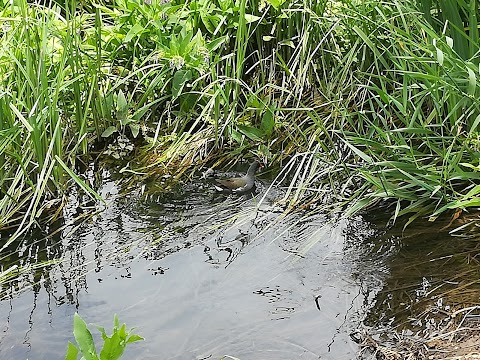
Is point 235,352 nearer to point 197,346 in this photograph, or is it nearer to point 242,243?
point 197,346

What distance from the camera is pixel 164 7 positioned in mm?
4188

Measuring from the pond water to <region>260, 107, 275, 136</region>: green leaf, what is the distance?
20.3 inches

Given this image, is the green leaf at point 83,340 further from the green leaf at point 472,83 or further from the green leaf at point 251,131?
the green leaf at point 251,131

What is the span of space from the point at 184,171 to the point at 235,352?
5.02 ft

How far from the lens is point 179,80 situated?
3869mm

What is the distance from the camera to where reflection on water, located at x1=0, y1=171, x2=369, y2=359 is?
235 cm

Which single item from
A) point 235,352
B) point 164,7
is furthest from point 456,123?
point 164,7

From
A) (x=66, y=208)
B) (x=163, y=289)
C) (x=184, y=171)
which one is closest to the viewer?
(x=163, y=289)

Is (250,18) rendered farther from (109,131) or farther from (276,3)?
(109,131)

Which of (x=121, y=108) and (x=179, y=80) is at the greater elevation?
(x=179, y=80)

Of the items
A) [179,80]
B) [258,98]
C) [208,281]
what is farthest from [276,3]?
[208,281]

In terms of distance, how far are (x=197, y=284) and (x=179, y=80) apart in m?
1.57

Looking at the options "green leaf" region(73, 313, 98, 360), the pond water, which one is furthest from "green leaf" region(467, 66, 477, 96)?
"green leaf" region(73, 313, 98, 360)

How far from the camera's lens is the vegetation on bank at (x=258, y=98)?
2.94 metres
